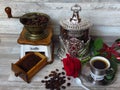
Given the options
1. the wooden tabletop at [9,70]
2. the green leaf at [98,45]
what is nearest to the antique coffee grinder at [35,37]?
the wooden tabletop at [9,70]

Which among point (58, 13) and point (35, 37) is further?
point (58, 13)

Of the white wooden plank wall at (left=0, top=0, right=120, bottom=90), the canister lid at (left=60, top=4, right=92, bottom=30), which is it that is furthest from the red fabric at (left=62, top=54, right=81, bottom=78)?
the white wooden plank wall at (left=0, top=0, right=120, bottom=90)

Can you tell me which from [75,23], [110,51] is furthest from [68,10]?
[110,51]

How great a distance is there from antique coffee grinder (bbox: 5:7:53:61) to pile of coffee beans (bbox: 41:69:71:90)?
10 centimetres

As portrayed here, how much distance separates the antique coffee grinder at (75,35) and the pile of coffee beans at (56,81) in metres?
0.12

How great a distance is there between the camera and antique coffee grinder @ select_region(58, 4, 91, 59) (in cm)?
93

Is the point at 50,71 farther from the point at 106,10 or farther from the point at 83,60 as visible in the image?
the point at 106,10

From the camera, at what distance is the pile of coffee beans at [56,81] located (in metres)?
0.85

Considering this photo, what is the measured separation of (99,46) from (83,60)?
10cm

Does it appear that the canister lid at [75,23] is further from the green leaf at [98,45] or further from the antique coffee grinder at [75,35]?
the green leaf at [98,45]

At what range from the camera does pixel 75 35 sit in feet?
3.13

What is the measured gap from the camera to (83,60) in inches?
39.0

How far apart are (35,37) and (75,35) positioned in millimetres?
175

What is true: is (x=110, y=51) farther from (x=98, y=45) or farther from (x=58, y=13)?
(x=58, y=13)
